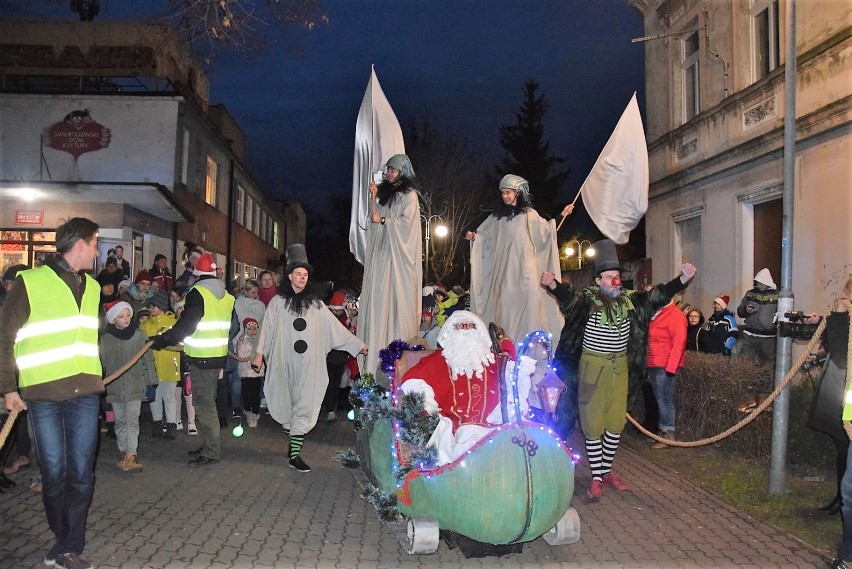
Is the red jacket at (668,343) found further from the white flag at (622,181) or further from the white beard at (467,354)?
the white beard at (467,354)

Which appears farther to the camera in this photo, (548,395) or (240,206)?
(240,206)

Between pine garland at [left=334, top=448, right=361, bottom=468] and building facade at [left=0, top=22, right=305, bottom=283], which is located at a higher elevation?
building facade at [left=0, top=22, right=305, bottom=283]

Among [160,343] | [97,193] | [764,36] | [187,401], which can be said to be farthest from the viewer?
[97,193]

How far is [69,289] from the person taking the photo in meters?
4.82

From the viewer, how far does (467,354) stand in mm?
5340

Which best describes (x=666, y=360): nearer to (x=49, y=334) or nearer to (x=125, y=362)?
(x=125, y=362)

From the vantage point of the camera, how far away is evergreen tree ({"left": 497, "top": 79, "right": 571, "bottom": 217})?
155 feet

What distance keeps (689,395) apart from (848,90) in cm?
562

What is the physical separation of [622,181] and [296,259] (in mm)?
3784

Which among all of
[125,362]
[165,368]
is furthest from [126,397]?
[165,368]

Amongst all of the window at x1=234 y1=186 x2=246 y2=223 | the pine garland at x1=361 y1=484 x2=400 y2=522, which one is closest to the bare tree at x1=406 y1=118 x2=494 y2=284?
the window at x1=234 y1=186 x2=246 y2=223

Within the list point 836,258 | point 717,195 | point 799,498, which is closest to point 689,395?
point 799,498

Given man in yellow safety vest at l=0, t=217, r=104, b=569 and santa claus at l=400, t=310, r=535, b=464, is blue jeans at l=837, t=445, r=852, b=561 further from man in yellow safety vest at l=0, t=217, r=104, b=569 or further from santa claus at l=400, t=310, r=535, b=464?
man in yellow safety vest at l=0, t=217, r=104, b=569

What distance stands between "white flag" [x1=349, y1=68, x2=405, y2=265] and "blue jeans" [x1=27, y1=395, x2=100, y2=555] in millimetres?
4185
